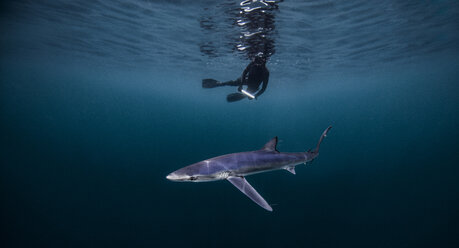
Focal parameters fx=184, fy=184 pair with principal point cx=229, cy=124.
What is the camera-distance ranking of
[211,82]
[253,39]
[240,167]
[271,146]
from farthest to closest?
1. [253,39]
2. [211,82]
3. [271,146]
4. [240,167]

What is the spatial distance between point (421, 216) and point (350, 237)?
19.7 ft

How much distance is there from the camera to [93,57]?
69.3 ft

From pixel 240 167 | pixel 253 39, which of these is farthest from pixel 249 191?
pixel 253 39

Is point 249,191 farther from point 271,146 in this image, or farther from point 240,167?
point 271,146

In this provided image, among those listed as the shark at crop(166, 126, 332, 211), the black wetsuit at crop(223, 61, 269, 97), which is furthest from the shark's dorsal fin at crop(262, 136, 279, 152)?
the black wetsuit at crop(223, 61, 269, 97)

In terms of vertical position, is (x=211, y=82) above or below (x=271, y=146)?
above

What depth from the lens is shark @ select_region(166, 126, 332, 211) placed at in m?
2.93

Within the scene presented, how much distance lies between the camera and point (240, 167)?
3.39 metres

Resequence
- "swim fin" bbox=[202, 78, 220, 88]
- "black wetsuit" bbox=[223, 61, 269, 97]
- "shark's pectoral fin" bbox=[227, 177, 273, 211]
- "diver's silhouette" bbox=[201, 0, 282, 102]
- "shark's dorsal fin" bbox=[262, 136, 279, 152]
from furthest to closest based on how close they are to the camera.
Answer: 1. "swim fin" bbox=[202, 78, 220, 88]
2. "black wetsuit" bbox=[223, 61, 269, 97]
3. "diver's silhouette" bbox=[201, 0, 282, 102]
4. "shark's dorsal fin" bbox=[262, 136, 279, 152]
5. "shark's pectoral fin" bbox=[227, 177, 273, 211]

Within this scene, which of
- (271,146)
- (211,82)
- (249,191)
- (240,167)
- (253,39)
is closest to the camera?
(249,191)

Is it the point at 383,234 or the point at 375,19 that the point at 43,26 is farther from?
the point at 383,234

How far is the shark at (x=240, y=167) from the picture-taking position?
9.61ft

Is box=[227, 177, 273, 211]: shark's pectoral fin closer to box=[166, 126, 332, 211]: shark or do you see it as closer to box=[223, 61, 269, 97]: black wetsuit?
box=[166, 126, 332, 211]: shark

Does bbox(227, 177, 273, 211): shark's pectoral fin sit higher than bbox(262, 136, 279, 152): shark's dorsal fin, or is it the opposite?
bbox(262, 136, 279, 152): shark's dorsal fin
